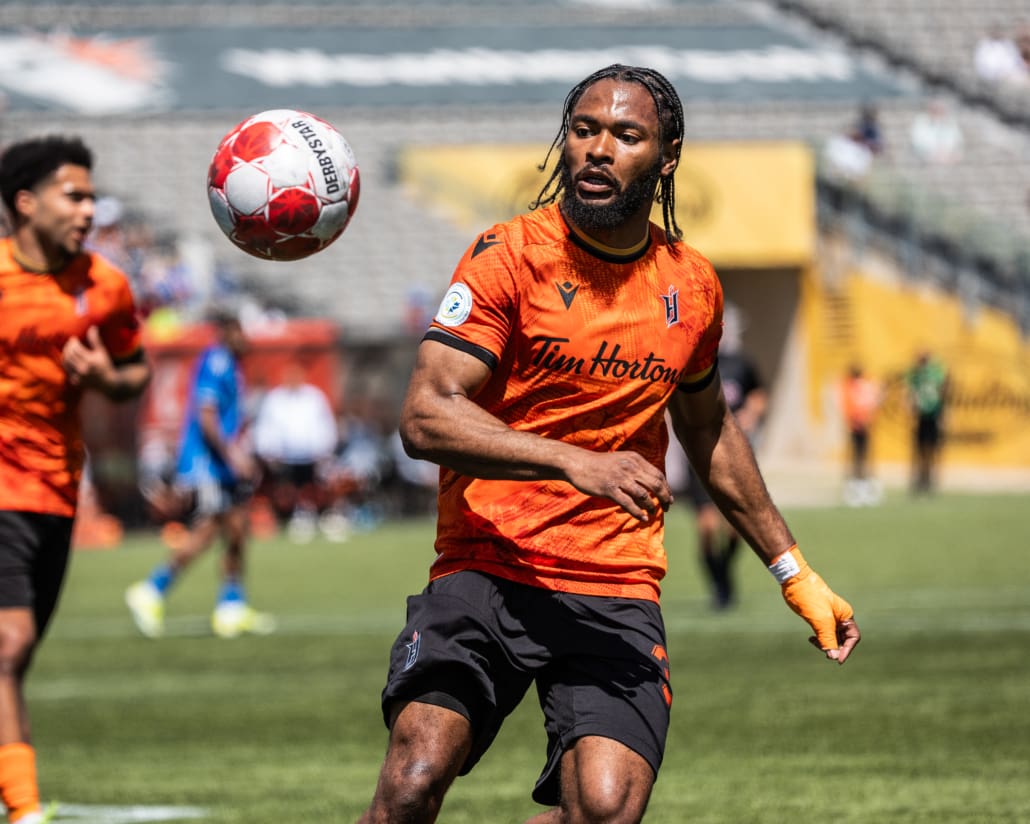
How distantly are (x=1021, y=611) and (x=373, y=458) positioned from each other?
15.8 meters

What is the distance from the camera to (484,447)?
4590 mm

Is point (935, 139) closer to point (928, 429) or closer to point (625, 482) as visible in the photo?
point (928, 429)

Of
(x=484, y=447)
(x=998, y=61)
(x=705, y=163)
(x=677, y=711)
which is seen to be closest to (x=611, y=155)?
(x=484, y=447)

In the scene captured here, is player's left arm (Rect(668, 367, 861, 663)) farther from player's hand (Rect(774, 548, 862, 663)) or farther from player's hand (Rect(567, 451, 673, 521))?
player's hand (Rect(567, 451, 673, 521))

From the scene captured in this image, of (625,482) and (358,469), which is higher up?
(625,482)

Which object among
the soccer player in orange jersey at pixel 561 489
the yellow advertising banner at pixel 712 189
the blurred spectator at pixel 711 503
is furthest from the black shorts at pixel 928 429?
the soccer player in orange jersey at pixel 561 489

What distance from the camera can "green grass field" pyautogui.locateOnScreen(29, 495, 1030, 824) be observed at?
7.84m

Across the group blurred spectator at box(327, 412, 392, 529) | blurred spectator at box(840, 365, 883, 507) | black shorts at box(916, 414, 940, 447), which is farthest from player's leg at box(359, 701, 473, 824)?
black shorts at box(916, 414, 940, 447)

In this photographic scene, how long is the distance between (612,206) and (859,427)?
27583 millimetres

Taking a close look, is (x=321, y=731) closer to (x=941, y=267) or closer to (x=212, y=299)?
(x=212, y=299)

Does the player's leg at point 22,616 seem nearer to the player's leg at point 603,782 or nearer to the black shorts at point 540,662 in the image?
the black shorts at point 540,662

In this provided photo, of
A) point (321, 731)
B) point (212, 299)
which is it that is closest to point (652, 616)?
point (321, 731)

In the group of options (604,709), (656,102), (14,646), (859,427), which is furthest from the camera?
(859,427)

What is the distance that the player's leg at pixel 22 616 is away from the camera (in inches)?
264
